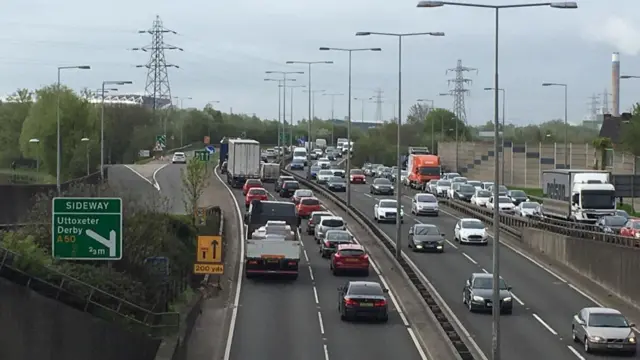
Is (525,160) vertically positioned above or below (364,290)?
above

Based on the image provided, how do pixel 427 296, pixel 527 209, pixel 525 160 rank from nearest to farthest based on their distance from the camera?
pixel 427 296
pixel 527 209
pixel 525 160

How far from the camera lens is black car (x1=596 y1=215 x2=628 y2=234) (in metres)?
52.2

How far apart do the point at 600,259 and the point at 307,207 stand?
26187 mm

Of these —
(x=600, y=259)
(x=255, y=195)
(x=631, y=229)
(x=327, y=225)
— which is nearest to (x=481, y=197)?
(x=255, y=195)

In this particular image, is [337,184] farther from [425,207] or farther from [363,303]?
[363,303]

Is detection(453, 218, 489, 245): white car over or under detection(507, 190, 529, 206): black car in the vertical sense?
under

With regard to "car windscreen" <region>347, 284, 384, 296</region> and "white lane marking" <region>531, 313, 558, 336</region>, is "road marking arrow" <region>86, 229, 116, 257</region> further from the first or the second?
"white lane marking" <region>531, 313, 558, 336</region>

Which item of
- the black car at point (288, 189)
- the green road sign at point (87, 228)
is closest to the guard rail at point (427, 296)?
the green road sign at point (87, 228)

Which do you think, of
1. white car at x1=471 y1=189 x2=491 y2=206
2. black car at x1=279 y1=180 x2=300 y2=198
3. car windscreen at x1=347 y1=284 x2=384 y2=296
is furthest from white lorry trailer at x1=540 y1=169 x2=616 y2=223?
black car at x1=279 y1=180 x2=300 y2=198

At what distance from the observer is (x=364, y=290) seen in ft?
123

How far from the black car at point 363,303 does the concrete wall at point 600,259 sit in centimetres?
1057

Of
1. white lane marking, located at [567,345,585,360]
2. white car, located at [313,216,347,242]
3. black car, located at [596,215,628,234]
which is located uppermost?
black car, located at [596,215,628,234]

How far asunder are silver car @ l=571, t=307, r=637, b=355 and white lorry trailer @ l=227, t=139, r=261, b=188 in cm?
5435

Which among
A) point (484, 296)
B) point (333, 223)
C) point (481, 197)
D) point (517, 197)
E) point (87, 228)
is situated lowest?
point (484, 296)
